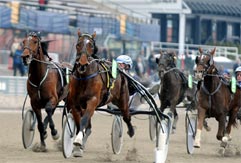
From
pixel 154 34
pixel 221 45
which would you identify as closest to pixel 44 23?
pixel 154 34

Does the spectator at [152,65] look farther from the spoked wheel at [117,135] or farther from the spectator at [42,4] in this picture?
the spoked wheel at [117,135]

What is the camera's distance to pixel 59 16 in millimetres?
36812

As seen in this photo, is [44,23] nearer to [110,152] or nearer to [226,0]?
[226,0]

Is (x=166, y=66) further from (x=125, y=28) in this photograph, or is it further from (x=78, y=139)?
(x=125, y=28)

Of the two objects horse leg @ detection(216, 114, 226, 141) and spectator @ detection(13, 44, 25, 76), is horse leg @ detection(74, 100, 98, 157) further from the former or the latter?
spectator @ detection(13, 44, 25, 76)

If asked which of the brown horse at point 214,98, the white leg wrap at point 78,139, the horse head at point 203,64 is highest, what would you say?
the horse head at point 203,64

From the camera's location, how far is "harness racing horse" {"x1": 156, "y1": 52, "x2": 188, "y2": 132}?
18938mm

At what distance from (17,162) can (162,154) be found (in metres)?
1.87

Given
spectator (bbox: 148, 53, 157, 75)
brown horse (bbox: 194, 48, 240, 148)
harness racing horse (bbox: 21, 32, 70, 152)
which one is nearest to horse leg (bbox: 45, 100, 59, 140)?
harness racing horse (bbox: 21, 32, 70, 152)

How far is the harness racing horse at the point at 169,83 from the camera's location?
18.9 m

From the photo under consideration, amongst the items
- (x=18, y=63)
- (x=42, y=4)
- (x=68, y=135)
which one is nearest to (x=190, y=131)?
(x=68, y=135)

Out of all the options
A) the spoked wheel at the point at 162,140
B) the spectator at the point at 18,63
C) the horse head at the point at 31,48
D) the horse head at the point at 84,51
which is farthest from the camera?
the spectator at the point at 18,63

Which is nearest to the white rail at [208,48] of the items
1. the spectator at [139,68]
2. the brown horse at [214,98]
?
the spectator at [139,68]

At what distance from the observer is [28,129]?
48.7 feet
